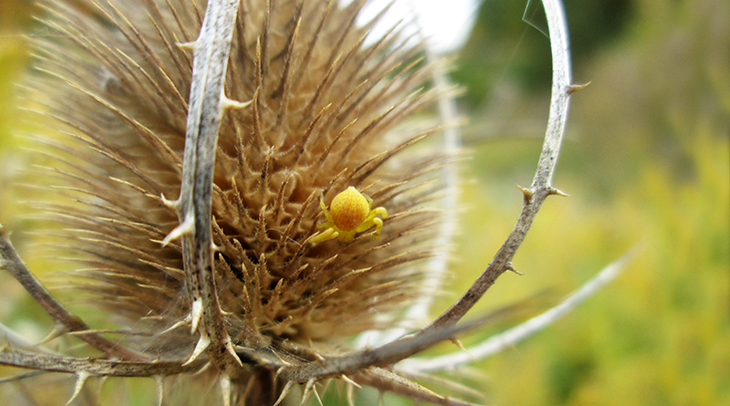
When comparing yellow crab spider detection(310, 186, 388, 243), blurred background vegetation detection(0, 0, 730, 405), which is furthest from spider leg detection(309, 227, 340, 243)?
blurred background vegetation detection(0, 0, 730, 405)

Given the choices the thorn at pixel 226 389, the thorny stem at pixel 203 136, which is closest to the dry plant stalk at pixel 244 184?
the thorn at pixel 226 389

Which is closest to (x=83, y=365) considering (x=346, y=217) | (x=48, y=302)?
(x=48, y=302)

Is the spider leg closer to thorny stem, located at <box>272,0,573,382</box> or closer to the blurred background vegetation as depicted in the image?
thorny stem, located at <box>272,0,573,382</box>

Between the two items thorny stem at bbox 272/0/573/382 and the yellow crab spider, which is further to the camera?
the yellow crab spider

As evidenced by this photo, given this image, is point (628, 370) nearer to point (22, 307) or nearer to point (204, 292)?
point (204, 292)

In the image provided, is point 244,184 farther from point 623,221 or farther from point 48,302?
point 623,221

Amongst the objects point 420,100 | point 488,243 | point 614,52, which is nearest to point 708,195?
point 488,243
